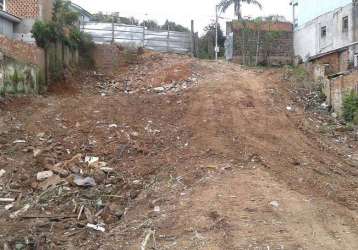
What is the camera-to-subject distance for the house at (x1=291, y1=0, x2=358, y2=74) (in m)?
20.9

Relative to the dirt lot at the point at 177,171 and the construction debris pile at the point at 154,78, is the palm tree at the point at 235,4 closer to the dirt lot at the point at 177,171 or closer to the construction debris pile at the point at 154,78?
the construction debris pile at the point at 154,78

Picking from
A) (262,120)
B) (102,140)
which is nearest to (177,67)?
(262,120)

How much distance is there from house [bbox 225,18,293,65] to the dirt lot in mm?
8436

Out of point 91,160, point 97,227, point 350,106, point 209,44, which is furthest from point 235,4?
point 97,227

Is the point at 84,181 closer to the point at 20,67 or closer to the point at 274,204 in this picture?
the point at 274,204

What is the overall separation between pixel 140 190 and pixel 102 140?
2.69m

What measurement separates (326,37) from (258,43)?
299 cm

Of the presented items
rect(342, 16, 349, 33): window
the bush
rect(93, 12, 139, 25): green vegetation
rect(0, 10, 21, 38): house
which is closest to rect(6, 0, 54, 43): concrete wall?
rect(0, 10, 21, 38): house

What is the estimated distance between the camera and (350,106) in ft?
47.6

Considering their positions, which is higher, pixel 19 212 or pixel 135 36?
pixel 135 36

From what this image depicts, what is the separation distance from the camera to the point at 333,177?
10.4 m

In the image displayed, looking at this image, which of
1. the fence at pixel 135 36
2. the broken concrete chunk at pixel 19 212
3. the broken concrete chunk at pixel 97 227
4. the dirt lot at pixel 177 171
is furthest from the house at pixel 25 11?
the broken concrete chunk at pixel 97 227

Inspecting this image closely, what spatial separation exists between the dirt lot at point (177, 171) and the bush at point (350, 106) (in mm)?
480

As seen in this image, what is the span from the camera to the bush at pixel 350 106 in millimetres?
14398
